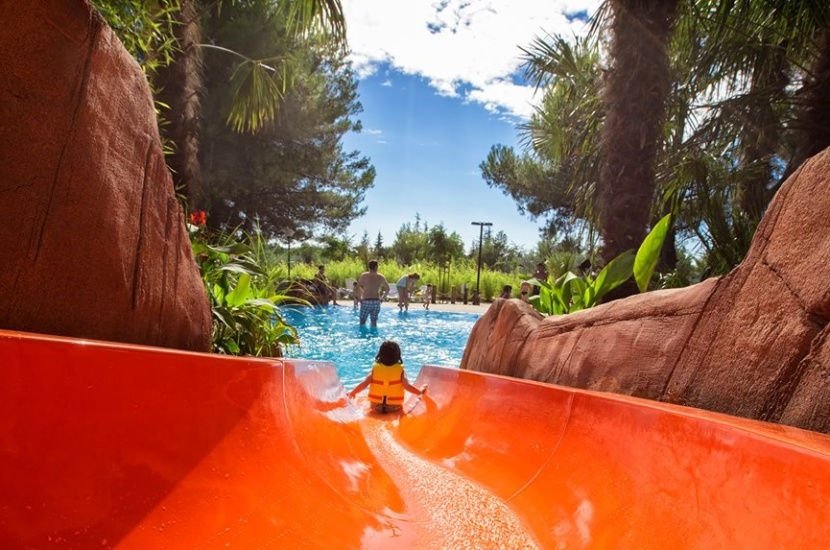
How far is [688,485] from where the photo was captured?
4.72 feet

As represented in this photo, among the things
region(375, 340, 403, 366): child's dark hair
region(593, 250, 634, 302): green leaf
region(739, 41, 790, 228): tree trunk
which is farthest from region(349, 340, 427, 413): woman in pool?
region(739, 41, 790, 228): tree trunk

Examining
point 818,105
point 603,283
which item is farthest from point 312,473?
point 818,105

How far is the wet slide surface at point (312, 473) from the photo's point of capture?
117 centimetres

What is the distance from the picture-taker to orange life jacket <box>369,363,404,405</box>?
4.73 metres

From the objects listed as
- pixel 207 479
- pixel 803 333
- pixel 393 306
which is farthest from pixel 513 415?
pixel 393 306

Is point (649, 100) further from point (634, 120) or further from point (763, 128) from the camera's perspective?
point (763, 128)

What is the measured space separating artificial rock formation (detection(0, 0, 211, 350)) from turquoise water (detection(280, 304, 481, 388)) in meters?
5.97

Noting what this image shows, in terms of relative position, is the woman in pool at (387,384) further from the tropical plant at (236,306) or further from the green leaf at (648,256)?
the green leaf at (648,256)

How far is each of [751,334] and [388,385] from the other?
343 cm

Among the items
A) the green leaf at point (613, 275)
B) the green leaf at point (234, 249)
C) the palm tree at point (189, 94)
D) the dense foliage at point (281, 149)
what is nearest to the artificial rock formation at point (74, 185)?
the green leaf at point (234, 249)

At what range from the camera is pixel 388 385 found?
4750mm

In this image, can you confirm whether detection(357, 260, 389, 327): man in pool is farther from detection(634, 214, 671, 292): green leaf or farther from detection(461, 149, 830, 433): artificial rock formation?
detection(461, 149, 830, 433): artificial rock formation

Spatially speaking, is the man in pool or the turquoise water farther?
the man in pool

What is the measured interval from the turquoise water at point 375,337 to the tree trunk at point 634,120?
161 inches
